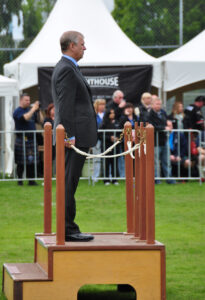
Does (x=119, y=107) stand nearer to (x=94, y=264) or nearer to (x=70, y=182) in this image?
(x=70, y=182)

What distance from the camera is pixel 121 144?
17.3 m

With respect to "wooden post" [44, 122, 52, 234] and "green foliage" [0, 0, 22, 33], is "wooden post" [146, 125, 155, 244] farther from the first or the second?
"green foliage" [0, 0, 22, 33]

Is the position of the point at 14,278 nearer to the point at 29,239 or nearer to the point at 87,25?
the point at 29,239

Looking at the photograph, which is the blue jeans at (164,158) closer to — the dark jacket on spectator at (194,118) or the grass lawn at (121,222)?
the grass lawn at (121,222)

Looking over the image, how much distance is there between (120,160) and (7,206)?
13.5 feet

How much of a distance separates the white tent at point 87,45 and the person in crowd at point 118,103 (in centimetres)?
158

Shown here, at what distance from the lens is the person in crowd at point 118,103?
17.2 meters

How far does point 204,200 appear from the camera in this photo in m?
14.2

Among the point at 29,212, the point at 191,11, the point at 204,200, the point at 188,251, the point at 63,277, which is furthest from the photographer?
the point at 191,11

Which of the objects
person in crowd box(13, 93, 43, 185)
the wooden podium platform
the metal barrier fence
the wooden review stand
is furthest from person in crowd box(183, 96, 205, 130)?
the wooden podium platform

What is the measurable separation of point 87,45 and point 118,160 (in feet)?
12.1

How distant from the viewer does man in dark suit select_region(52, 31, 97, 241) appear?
6910 mm

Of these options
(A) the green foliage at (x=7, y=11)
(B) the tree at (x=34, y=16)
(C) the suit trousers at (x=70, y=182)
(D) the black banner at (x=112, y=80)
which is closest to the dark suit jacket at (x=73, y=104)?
(C) the suit trousers at (x=70, y=182)

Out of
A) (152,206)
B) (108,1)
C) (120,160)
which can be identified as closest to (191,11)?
(108,1)
